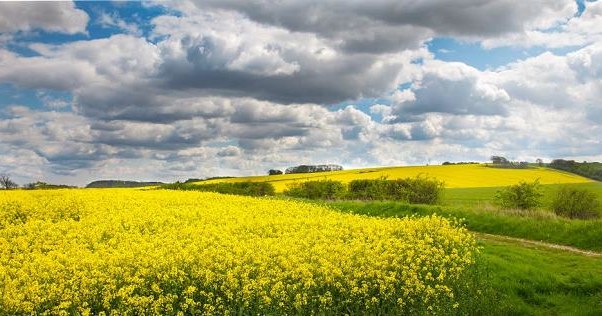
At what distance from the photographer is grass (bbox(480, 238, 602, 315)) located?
16.1 metres

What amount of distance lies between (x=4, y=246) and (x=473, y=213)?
23.4 metres

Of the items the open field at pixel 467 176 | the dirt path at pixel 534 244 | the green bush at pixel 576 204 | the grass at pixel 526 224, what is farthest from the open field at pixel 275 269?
the open field at pixel 467 176

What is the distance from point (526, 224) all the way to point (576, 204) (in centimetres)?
1053

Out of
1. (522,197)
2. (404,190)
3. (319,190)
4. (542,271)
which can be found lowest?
(542,271)

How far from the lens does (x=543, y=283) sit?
17.7 meters

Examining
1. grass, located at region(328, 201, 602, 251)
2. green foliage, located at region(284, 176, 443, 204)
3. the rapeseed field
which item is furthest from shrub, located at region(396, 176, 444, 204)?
the rapeseed field

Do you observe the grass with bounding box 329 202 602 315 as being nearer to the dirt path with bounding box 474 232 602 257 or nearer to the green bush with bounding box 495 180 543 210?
the dirt path with bounding box 474 232 602 257

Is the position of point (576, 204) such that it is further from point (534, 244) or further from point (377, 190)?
point (377, 190)

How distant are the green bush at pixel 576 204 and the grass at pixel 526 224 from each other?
23.2 ft

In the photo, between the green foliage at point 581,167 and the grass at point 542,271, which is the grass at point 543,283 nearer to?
the grass at point 542,271

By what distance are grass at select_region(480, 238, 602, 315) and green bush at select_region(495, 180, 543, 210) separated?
63.4 ft

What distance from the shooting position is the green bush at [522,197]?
4009 cm

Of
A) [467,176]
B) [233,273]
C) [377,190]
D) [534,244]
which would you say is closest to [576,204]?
[534,244]

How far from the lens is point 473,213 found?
102 ft
